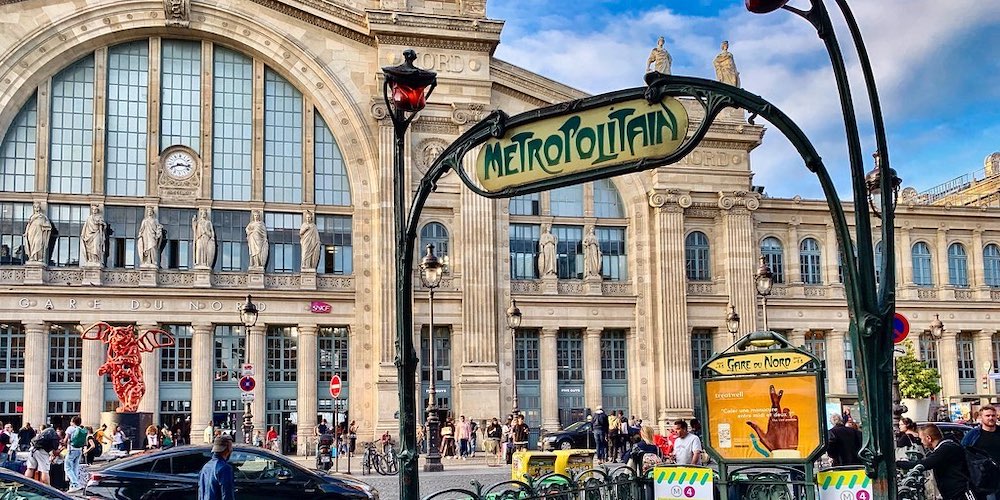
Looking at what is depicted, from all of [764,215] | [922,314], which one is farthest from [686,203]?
[922,314]

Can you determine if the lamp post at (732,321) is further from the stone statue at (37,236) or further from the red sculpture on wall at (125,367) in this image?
the stone statue at (37,236)

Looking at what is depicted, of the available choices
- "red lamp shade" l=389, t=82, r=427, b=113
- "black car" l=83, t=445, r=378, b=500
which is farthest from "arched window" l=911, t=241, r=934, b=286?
"red lamp shade" l=389, t=82, r=427, b=113

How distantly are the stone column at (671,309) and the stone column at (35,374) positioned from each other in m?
24.8

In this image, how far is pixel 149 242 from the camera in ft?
139

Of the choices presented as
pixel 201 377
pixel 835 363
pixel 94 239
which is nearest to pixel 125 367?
pixel 201 377

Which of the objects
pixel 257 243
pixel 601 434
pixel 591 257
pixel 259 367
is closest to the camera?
pixel 601 434

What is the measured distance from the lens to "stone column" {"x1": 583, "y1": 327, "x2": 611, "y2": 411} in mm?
46781

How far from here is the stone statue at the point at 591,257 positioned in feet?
156

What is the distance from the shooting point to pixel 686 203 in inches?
1892

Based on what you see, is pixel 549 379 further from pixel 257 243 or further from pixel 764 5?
pixel 764 5

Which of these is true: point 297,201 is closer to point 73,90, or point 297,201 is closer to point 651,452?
point 73,90

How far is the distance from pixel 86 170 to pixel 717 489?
3512cm

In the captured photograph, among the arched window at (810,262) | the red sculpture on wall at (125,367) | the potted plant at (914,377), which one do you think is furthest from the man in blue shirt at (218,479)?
the arched window at (810,262)

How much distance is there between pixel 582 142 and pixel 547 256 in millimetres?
37154
